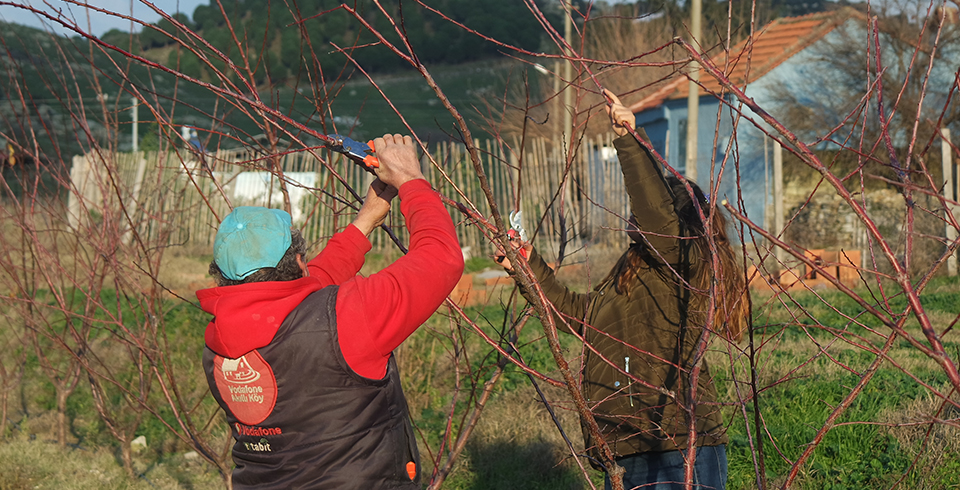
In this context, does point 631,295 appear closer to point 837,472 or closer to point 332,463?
point 332,463

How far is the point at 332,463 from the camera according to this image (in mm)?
1819

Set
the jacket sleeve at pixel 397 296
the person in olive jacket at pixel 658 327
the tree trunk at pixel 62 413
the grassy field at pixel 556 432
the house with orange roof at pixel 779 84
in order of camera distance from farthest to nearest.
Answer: the house with orange roof at pixel 779 84
the tree trunk at pixel 62 413
the grassy field at pixel 556 432
the person in olive jacket at pixel 658 327
the jacket sleeve at pixel 397 296

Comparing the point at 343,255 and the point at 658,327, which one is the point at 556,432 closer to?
the point at 658,327

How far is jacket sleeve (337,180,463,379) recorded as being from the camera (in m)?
1.72

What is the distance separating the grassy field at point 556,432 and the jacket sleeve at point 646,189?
0.89m

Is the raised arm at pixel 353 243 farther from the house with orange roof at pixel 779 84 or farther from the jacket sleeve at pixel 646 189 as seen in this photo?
the house with orange roof at pixel 779 84

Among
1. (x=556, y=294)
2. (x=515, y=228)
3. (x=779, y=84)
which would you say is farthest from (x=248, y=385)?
(x=779, y=84)

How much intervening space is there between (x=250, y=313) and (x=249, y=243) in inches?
6.8

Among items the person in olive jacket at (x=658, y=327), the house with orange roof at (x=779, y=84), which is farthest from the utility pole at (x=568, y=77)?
the house with orange roof at (x=779, y=84)

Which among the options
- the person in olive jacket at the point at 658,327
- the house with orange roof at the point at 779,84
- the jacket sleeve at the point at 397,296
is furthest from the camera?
the house with orange roof at the point at 779,84

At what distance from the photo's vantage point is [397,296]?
1715mm

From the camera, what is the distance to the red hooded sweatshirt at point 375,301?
1725 millimetres

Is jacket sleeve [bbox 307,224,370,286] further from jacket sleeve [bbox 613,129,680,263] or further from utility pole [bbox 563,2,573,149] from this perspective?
jacket sleeve [bbox 613,129,680,263]

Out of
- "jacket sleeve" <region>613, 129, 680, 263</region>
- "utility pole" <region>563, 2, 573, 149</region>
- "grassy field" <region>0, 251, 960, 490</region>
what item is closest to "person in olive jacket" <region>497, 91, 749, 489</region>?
"jacket sleeve" <region>613, 129, 680, 263</region>
